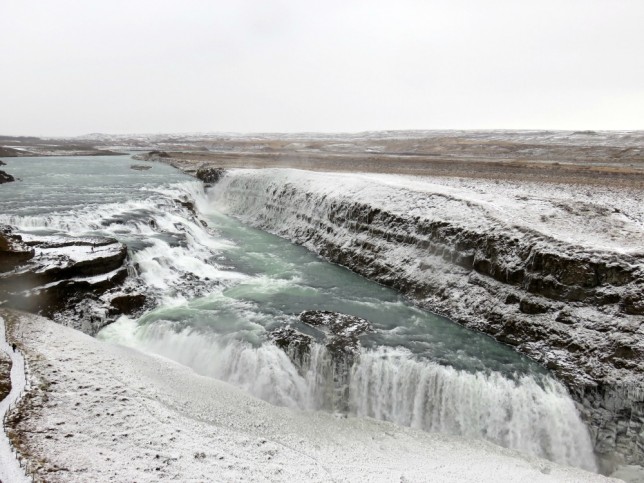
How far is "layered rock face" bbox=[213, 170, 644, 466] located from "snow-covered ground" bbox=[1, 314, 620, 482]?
9.69ft

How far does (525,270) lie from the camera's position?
51.6ft

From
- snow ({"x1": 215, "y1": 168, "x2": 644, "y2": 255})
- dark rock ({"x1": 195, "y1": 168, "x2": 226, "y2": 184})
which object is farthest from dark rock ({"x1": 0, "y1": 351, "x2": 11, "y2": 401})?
dark rock ({"x1": 195, "y1": 168, "x2": 226, "y2": 184})

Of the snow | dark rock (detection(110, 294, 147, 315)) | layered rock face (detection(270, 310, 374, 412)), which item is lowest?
layered rock face (detection(270, 310, 374, 412))

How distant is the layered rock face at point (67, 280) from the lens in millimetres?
13719

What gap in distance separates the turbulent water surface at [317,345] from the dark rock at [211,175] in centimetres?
1920

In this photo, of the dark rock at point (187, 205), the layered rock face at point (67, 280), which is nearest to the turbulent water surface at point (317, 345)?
the layered rock face at point (67, 280)

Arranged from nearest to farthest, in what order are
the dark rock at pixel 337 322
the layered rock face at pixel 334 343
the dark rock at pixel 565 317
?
1. the layered rock face at pixel 334 343
2. the dark rock at pixel 565 317
3. the dark rock at pixel 337 322

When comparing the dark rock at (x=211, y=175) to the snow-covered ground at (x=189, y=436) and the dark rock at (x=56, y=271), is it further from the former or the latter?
the snow-covered ground at (x=189, y=436)

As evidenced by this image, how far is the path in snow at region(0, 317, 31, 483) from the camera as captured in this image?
624 cm

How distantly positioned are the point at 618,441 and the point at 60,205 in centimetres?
2819

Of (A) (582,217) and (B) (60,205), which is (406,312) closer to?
(A) (582,217)

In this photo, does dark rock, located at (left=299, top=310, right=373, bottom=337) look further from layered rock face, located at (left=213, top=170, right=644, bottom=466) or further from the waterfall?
layered rock face, located at (left=213, top=170, right=644, bottom=466)

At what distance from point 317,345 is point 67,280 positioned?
9111 millimetres

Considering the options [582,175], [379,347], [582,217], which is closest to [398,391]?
[379,347]
